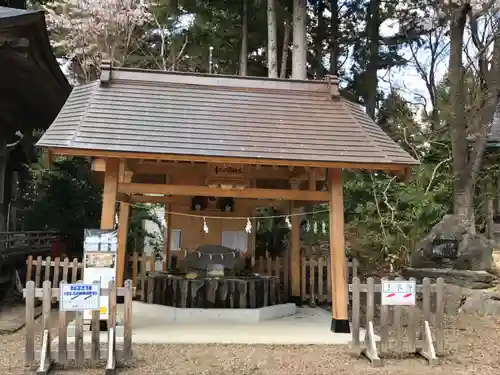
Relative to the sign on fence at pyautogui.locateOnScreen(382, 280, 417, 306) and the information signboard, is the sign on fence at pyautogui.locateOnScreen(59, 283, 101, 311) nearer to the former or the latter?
the information signboard

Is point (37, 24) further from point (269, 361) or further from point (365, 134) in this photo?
point (269, 361)

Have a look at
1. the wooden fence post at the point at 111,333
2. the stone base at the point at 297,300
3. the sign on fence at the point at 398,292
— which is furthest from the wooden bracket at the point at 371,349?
the stone base at the point at 297,300

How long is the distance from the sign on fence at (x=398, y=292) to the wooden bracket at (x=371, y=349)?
0.41 m

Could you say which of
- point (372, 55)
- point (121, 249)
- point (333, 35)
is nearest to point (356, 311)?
point (121, 249)

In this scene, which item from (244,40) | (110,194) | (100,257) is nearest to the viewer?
(100,257)

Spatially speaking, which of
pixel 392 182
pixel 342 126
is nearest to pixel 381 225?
pixel 392 182

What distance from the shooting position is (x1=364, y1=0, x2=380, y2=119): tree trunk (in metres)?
20.9

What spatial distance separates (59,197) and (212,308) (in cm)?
688

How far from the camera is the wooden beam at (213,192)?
28.0ft

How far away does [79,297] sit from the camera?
6.04m

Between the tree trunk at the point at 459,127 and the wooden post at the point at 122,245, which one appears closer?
the wooden post at the point at 122,245

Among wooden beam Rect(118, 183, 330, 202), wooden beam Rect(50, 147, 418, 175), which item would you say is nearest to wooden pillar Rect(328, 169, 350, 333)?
wooden beam Rect(118, 183, 330, 202)

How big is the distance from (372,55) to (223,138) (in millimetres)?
14538

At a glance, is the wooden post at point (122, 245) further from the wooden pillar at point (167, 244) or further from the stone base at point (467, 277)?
the stone base at point (467, 277)
